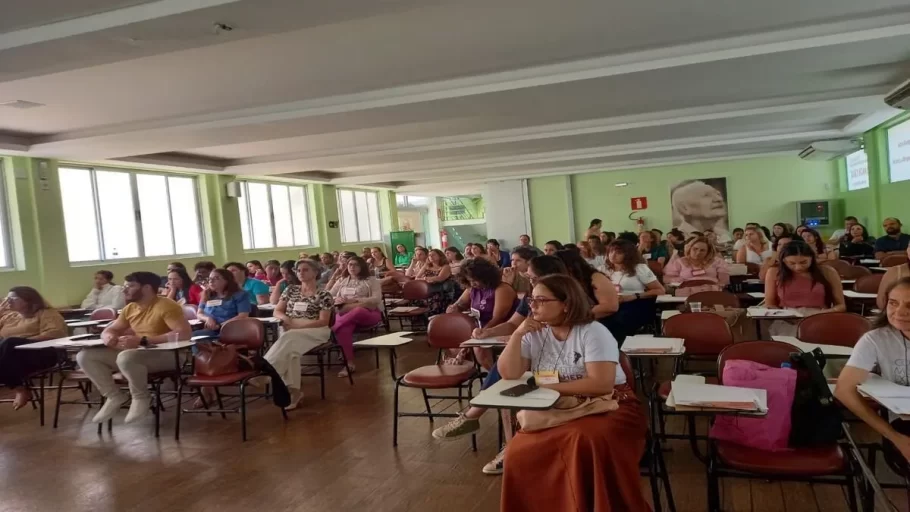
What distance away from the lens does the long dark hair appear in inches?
167

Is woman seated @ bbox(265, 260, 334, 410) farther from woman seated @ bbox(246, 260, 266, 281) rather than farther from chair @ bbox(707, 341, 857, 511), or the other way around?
woman seated @ bbox(246, 260, 266, 281)

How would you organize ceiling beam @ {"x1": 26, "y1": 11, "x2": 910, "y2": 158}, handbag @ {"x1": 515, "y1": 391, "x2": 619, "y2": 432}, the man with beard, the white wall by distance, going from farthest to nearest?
1. the white wall
2. the man with beard
3. ceiling beam @ {"x1": 26, "y1": 11, "x2": 910, "y2": 158}
4. handbag @ {"x1": 515, "y1": 391, "x2": 619, "y2": 432}

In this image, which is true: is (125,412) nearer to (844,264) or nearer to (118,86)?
(118,86)

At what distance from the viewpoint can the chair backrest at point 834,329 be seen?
3.30m

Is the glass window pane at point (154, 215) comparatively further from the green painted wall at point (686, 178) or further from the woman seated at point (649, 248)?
the green painted wall at point (686, 178)

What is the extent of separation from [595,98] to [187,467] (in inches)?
221

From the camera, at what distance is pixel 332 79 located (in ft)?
19.5

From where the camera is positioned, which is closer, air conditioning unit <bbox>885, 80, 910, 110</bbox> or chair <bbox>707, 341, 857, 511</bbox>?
chair <bbox>707, 341, 857, 511</bbox>

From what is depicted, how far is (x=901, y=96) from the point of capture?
23.2ft

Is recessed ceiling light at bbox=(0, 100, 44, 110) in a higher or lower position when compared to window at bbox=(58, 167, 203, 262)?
higher

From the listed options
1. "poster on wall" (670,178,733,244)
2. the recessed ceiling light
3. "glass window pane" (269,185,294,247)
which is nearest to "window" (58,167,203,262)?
"glass window pane" (269,185,294,247)

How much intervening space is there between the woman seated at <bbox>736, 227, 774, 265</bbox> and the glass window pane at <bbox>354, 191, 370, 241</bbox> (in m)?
11.0

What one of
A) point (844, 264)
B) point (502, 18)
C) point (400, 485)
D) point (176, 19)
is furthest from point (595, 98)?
point (400, 485)

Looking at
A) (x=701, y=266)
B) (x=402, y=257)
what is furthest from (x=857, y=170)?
(x=402, y=257)
